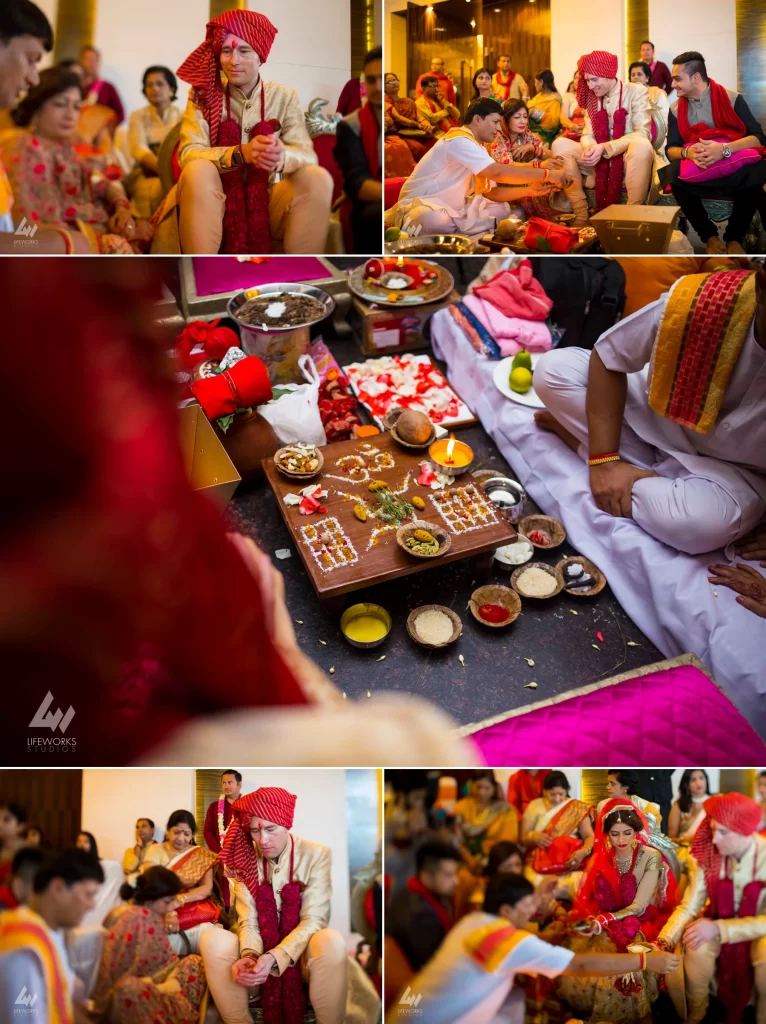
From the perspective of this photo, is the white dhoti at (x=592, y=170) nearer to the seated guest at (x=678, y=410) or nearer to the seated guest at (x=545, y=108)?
the seated guest at (x=545, y=108)

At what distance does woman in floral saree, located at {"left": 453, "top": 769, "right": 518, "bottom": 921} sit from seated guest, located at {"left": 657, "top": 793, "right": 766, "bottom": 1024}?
1.32 feet

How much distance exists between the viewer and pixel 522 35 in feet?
5.51

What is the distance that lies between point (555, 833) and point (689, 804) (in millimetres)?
290

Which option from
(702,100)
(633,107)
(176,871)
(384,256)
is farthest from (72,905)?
(702,100)

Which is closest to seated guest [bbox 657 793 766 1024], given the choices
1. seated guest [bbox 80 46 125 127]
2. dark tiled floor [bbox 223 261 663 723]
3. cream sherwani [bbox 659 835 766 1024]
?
cream sherwani [bbox 659 835 766 1024]

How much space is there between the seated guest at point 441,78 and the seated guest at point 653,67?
422 mm

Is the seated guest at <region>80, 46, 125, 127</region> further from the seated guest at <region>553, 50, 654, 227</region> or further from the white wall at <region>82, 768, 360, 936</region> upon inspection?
the white wall at <region>82, 768, 360, 936</region>

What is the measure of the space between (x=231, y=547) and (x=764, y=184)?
1463 millimetres

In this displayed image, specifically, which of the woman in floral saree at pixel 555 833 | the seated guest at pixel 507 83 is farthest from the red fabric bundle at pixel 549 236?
the woman in floral saree at pixel 555 833

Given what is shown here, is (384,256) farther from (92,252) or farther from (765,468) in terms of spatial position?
(765,468)

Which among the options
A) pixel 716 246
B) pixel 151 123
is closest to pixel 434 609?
pixel 716 246

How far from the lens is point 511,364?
2148mm

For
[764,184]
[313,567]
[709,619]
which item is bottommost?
[709,619]

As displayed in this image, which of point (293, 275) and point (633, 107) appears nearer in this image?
point (633, 107)
